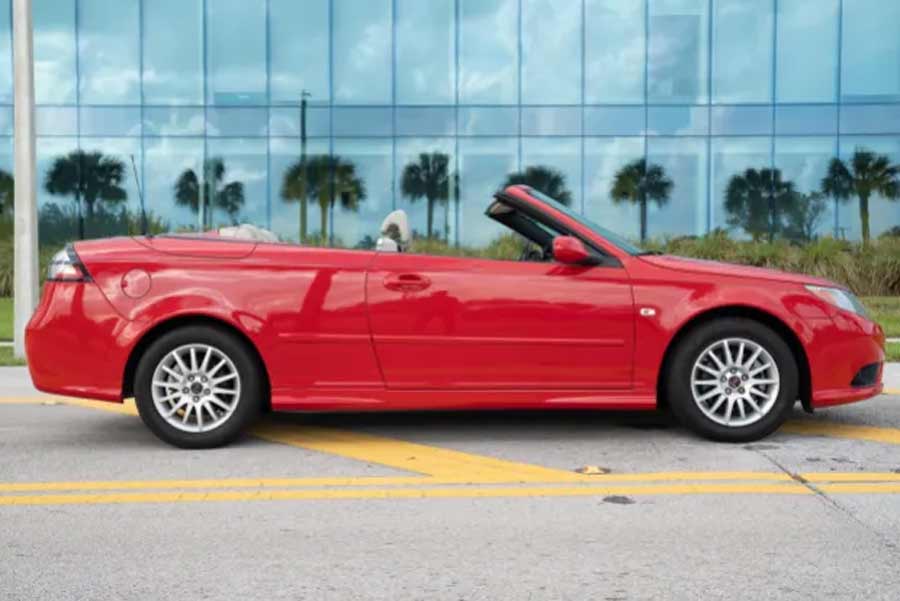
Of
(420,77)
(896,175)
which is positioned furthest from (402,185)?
(896,175)

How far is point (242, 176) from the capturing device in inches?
1027

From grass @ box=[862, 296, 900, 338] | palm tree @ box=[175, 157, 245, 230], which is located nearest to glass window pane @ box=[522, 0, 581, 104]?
palm tree @ box=[175, 157, 245, 230]

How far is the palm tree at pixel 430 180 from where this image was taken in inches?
1021

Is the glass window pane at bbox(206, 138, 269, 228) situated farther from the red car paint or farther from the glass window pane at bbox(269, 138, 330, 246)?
the red car paint

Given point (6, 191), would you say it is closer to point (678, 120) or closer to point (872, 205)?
point (678, 120)

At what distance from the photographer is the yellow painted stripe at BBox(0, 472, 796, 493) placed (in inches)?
194

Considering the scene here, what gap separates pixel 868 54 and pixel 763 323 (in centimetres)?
2225

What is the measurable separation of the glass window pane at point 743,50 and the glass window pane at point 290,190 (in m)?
10.3

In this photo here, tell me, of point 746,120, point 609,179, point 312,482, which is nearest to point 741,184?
point 746,120

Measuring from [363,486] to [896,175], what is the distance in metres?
24.1

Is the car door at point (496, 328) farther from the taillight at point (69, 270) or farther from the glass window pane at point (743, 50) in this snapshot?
the glass window pane at point (743, 50)

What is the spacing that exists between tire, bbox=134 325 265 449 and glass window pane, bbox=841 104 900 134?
23.1m

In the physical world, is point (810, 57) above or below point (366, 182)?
above

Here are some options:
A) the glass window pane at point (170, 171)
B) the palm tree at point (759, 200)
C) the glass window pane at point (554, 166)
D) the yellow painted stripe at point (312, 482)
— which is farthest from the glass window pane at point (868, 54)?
the yellow painted stripe at point (312, 482)
